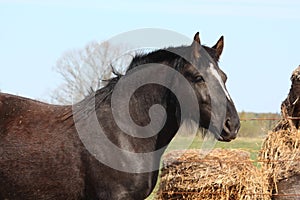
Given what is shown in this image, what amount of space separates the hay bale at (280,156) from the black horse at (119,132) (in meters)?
2.07

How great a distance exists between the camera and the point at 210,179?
6.41 m

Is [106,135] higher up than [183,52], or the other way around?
[183,52]

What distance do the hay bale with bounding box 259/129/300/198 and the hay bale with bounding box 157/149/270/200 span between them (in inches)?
7.3

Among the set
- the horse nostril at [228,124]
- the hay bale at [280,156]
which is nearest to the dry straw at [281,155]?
the hay bale at [280,156]

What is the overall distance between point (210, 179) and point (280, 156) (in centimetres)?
102

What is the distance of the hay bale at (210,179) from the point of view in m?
6.41

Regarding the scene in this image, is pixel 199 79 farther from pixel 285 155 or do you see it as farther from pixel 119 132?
pixel 285 155

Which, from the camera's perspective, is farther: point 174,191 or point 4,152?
point 174,191

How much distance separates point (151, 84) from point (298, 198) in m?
2.87

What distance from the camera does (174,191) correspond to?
6520 millimetres

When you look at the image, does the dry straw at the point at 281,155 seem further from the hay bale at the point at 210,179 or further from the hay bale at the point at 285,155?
the hay bale at the point at 210,179

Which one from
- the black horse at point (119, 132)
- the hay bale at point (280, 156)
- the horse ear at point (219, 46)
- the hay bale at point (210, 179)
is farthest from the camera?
the hay bale at point (280, 156)

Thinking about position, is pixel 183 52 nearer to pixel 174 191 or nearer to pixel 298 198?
pixel 174 191

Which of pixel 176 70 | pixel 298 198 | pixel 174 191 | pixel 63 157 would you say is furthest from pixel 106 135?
pixel 298 198
